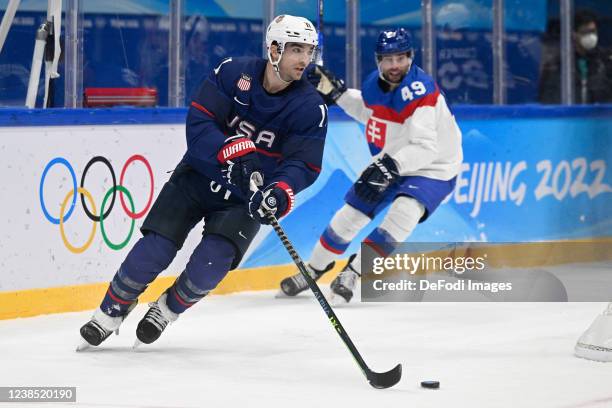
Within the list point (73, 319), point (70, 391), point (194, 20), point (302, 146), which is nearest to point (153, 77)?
point (194, 20)

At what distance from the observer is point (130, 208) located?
6.82m

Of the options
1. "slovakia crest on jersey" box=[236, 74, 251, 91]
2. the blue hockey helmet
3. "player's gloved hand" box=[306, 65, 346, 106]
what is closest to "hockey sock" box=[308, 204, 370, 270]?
"player's gloved hand" box=[306, 65, 346, 106]

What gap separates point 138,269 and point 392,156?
→ 2010 mm

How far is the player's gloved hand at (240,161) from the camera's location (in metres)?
5.17

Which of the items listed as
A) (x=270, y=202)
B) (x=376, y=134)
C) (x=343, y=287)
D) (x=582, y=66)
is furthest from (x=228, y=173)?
(x=582, y=66)

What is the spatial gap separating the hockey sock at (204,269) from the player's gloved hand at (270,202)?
21 centimetres

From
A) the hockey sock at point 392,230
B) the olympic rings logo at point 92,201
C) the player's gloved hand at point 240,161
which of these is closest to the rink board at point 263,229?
the olympic rings logo at point 92,201

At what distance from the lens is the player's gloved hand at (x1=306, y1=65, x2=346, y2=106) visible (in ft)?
23.7

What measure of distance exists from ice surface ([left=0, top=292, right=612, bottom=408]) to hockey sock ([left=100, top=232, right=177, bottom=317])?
192 mm

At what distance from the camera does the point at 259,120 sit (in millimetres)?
5504

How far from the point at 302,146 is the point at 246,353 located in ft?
2.61

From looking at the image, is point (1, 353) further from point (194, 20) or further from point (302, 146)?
point (194, 20)

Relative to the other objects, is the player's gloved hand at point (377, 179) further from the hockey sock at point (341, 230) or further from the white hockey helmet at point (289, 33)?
the white hockey helmet at point (289, 33)

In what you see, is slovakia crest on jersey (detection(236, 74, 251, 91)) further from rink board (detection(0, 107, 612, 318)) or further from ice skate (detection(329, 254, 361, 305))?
ice skate (detection(329, 254, 361, 305))
